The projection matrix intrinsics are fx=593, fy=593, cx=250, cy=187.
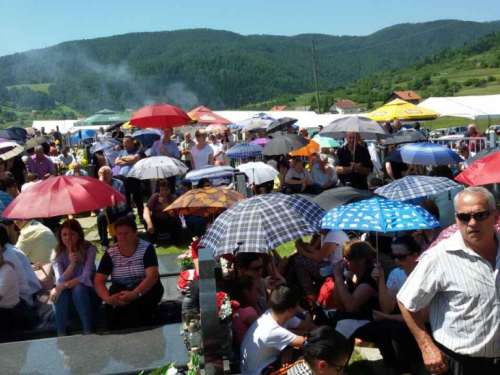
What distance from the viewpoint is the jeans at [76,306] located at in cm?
588

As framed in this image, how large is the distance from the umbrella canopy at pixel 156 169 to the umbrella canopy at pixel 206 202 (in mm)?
2771

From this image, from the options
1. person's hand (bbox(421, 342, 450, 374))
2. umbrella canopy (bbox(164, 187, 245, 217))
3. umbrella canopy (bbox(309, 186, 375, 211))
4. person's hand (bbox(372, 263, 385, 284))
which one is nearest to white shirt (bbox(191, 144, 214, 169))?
umbrella canopy (bbox(164, 187, 245, 217))

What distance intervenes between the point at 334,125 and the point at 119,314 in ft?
21.0

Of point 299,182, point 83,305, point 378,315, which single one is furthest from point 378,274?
point 299,182

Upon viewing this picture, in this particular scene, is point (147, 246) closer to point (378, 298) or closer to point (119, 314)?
point (119, 314)

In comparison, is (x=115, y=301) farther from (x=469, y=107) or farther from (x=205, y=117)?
(x=205, y=117)

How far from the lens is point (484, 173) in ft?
20.1

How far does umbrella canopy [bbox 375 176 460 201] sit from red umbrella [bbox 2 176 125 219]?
3.29 metres

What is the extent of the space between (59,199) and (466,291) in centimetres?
400

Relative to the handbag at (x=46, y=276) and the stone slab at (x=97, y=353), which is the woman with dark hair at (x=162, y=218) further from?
the stone slab at (x=97, y=353)

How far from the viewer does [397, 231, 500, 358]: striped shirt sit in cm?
327

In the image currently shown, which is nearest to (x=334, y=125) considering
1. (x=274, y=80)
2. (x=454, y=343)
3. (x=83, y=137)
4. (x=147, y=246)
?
(x=147, y=246)

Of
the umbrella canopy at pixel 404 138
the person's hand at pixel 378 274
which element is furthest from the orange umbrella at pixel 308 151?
the person's hand at pixel 378 274

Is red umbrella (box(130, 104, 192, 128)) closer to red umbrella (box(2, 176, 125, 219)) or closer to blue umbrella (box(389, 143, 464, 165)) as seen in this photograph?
blue umbrella (box(389, 143, 464, 165))
